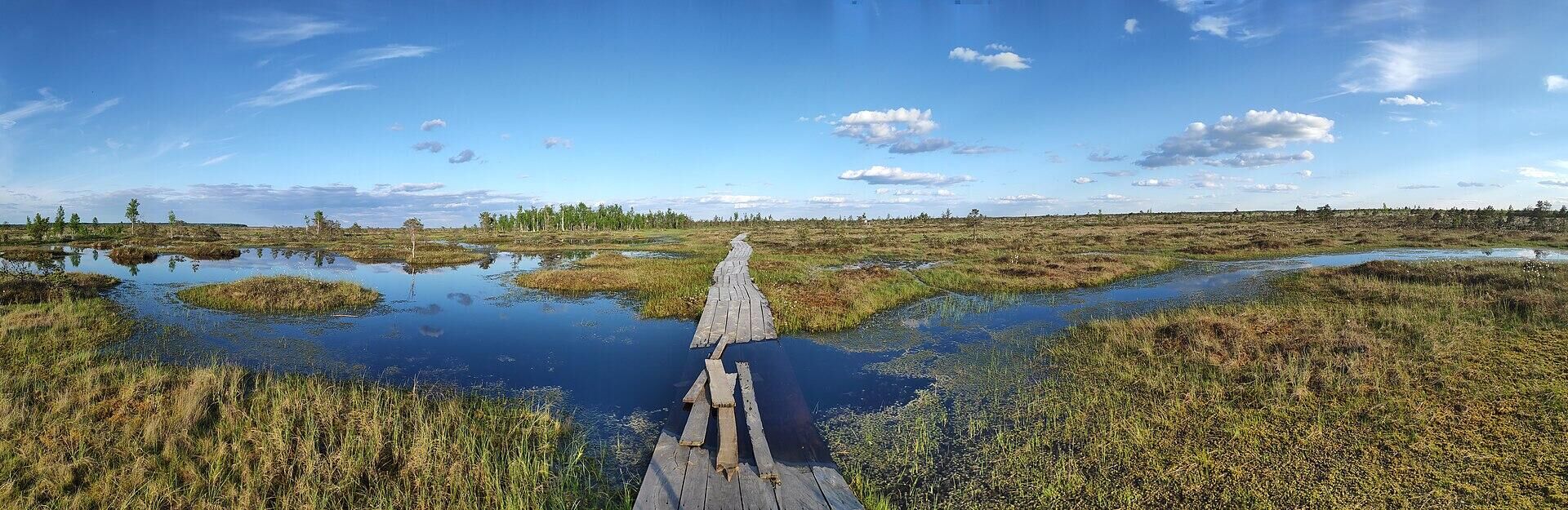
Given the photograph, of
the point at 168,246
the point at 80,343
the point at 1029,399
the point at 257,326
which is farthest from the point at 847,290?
the point at 168,246

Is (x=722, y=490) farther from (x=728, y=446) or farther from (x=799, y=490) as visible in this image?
(x=799, y=490)

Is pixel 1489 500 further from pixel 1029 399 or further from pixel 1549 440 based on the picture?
pixel 1029 399

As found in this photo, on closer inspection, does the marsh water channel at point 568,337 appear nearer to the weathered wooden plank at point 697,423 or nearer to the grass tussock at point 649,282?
the weathered wooden plank at point 697,423

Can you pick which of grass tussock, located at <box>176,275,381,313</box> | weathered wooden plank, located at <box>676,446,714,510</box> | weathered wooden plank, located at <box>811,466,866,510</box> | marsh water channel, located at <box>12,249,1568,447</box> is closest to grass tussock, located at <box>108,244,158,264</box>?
marsh water channel, located at <box>12,249,1568,447</box>

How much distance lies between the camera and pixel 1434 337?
11.9 m

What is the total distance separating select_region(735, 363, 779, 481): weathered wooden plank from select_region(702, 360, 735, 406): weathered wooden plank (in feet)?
1.35

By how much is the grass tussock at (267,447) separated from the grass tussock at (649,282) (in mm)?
10033

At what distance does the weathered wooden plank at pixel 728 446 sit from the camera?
7.24m

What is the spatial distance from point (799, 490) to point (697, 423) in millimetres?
2346

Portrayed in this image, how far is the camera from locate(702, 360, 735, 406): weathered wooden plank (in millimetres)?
8184

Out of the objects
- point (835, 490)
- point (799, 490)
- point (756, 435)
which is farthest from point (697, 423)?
point (835, 490)

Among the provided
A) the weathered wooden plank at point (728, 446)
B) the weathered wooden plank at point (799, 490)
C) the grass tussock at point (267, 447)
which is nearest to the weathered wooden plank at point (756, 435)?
the weathered wooden plank at point (799, 490)

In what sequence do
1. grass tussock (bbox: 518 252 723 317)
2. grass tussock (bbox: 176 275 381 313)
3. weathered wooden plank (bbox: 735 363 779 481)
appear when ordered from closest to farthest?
1. weathered wooden plank (bbox: 735 363 779 481)
2. grass tussock (bbox: 176 275 381 313)
3. grass tussock (bbox: 518 252 723 317)

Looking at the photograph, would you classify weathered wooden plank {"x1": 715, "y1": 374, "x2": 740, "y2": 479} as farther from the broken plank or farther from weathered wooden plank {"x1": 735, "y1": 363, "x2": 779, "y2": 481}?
weathered wooden plank {"x1": 735, "y1": 363, "x2": 779, "y2": 481}
